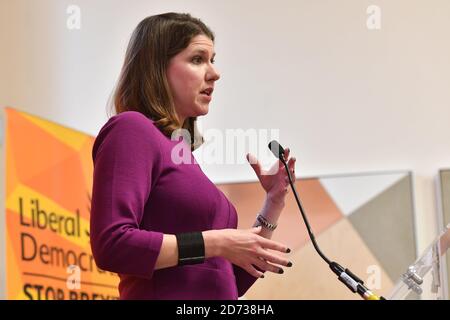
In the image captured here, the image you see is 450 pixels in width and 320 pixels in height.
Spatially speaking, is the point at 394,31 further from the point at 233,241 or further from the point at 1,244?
the point at 233,241

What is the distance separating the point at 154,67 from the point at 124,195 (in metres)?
0.34

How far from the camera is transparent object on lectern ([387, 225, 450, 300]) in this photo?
4.13 ft

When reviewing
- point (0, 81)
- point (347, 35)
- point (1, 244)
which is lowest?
point (1, 244)

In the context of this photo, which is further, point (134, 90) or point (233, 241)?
point (134, 90)

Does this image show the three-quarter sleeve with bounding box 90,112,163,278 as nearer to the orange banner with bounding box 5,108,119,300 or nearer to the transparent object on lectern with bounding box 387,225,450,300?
the transparent object on lectern with bounding box 387,225,450,300

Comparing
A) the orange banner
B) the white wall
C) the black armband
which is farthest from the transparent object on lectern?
the white wall

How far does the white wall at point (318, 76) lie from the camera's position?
3.36 m

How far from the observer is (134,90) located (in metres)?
1.43

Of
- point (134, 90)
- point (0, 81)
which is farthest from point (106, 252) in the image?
point (0, 81)

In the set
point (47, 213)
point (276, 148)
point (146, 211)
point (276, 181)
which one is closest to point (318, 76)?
point (47, 213)

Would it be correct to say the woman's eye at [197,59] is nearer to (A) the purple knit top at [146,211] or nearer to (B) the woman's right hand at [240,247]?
(A) the purple knit top at [146,211]

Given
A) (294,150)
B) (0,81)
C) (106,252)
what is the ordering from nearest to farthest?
1. (106,252)
2. (0,81)
3. (294,150)
